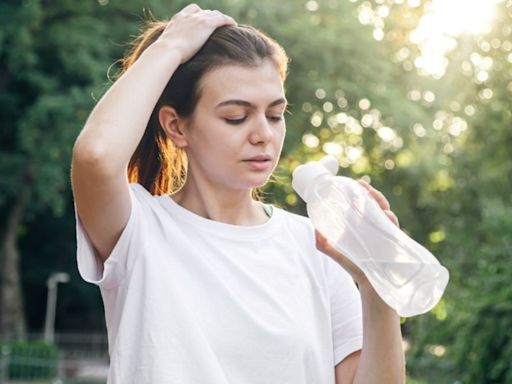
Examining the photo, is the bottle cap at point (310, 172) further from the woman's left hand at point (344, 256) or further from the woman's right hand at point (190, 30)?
the woman's right hand at point (190, 30)

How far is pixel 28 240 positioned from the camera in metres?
36.7

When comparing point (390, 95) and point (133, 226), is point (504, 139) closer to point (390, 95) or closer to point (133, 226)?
point (390, 95)

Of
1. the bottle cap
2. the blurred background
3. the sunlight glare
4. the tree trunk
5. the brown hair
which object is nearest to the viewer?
the bottle cap

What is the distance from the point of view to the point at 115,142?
2.11 meters

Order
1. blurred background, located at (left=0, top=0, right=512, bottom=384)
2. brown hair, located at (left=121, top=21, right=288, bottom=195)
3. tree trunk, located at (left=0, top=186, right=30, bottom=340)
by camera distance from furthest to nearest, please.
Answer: tree trunk, located at (left=0, top=186, right=30, bottom=340), blurred background, located at (left=0, top=0, right=512, bottom=384), brown hair, located at (left=121, top=21, right=288, bottom=195)

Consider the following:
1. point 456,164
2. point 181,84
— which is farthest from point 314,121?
point 181,84

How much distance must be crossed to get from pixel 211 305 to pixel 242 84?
18.6 inches

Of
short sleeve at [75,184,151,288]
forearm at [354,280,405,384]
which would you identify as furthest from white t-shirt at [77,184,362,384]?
forearm at [354,280,405,384]

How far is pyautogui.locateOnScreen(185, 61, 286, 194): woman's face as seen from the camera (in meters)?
2.24

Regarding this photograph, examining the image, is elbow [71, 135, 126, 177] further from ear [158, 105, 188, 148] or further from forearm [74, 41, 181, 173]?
ear [158, 105, 188, 148]

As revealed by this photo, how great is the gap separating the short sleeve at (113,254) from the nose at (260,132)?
0.93ft

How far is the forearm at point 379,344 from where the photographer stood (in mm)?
2145

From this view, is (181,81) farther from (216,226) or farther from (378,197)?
(378,197)

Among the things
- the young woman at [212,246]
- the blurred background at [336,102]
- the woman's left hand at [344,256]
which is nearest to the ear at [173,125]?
the young woman at [212,246]
